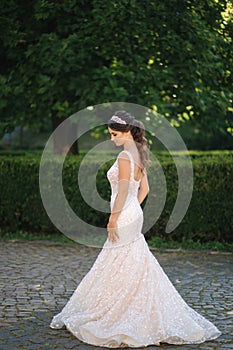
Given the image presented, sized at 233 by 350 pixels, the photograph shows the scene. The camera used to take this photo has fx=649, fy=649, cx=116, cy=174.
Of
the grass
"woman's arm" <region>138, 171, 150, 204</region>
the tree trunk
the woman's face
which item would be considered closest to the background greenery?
the grass

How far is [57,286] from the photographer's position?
780cm

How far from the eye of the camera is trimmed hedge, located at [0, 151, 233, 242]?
35.2 ft

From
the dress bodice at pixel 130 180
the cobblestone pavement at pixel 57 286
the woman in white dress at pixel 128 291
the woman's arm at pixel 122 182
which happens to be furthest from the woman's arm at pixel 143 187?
the cobblestone pavement at pixel 57 286

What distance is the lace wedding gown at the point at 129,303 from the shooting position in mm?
5582

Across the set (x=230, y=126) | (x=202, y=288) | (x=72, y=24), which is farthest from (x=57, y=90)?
(x=202, y=288)

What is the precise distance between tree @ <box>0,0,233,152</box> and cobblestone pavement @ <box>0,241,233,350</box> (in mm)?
2761

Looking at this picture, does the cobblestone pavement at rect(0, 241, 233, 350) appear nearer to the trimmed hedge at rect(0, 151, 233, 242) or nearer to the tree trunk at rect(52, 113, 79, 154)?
the trimmed hedge at rect(0, 151, 233, 242)

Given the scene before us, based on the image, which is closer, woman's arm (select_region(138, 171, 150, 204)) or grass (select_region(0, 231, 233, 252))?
woman's arm (select_region(138, 171, 150, 204))

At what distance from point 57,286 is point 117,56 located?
5.38 meters

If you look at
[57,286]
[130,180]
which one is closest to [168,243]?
[57,286]

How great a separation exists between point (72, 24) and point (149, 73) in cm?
191


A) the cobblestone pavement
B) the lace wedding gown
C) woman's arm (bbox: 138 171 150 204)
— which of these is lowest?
the cobblestone pavement

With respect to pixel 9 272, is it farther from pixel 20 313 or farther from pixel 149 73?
pixel 149 73

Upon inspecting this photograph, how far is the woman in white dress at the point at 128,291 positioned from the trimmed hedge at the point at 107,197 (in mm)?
4818
